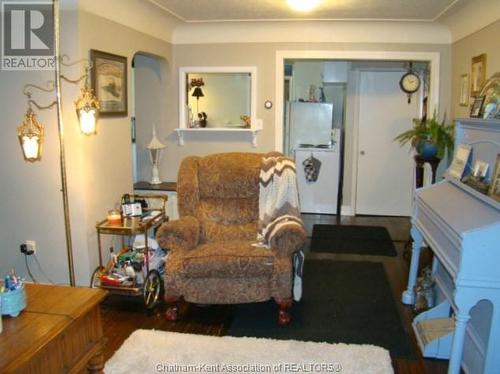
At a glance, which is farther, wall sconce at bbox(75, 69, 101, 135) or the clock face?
the clock face

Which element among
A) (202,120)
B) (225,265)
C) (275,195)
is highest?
(202,120)

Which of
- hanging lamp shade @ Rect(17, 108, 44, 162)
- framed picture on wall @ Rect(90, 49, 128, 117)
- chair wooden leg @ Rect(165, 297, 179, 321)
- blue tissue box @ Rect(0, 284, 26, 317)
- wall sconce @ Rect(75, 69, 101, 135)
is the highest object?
framed picture on wall @ Rect(90, 49, 128, 117)

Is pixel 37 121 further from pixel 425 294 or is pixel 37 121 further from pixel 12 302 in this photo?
pixel 425 294

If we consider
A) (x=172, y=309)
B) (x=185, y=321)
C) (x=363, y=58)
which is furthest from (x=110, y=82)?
(x=363, y=58)

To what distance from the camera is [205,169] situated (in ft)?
12.2

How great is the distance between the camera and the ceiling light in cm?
349

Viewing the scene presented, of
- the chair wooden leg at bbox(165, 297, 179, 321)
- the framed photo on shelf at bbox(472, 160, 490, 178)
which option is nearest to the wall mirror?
the chair wooden leg at bbox(165, 297, 179, 321)

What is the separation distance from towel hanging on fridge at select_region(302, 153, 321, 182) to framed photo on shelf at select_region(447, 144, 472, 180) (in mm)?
3050

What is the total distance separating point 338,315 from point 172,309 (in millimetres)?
1176

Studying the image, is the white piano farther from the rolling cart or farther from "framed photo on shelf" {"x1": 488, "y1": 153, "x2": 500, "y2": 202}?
the rolling cart

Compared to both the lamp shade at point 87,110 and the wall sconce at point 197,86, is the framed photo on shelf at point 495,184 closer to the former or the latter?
the lamp shade at point 87,110

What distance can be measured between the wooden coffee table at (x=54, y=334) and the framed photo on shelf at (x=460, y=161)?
90.3 inches

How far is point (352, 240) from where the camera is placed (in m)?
5.13

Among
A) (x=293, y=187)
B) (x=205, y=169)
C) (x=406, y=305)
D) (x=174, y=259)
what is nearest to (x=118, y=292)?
(x=174, y=259)
